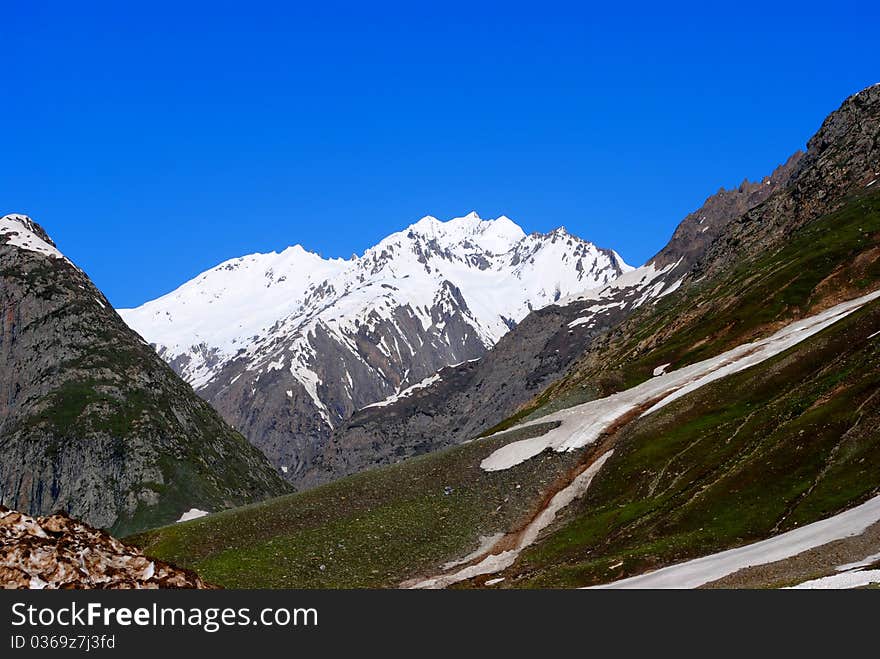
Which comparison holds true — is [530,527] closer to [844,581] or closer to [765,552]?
[765,552]

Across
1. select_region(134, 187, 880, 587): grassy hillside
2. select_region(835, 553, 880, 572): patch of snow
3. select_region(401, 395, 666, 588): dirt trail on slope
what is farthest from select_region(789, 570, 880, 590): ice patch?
select_region(401, 395, 666, 588): dirt trail on slope

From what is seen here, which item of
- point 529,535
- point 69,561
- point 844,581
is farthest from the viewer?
point 529,535

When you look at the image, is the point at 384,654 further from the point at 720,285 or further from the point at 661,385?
the point at 720,285

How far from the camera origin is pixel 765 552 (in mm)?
50875

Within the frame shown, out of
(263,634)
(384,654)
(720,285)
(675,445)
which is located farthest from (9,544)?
(720,285)

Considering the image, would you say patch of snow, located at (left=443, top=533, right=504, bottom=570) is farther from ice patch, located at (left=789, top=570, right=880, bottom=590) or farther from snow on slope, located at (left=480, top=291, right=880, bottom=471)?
ice patch, located at (left=789, top=570, right=880, bottom=590)

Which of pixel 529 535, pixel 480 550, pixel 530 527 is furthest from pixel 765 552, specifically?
pixel 530 527

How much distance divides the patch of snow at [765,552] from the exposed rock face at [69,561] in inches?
1065

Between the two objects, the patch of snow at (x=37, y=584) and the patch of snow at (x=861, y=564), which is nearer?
the patch of snow at (x=37, y=584)

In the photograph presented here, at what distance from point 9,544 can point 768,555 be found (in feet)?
119

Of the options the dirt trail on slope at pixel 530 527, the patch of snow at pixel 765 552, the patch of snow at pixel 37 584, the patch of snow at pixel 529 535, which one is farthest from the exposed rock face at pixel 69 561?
the patch of snow at pixel 529 535

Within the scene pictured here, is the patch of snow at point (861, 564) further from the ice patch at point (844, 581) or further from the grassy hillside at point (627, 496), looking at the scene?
the grassy hillside at point (627, 496)

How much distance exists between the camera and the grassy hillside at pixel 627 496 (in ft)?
197

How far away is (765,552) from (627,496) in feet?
93.3
